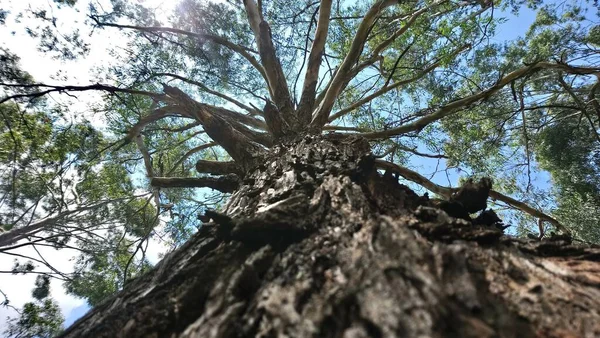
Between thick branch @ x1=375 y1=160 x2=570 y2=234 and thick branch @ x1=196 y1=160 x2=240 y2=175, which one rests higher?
thick branch @ x1=196 y1=160 x2=240 y2=175

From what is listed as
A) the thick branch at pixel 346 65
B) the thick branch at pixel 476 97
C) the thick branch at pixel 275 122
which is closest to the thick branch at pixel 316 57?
the thick branch at pixel 346 65

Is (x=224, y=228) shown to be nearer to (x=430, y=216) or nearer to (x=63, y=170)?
(x=430, y=216)

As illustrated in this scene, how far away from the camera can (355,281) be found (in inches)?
25.2

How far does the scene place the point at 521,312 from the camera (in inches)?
24.6

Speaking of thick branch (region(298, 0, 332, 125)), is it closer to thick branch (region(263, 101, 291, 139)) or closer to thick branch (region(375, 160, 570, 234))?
thick branch (region(263, 101, 291, 139))

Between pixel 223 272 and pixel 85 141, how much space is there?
5843 mm

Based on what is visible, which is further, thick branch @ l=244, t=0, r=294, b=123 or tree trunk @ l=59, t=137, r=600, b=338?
thick branch @ l=244, t=0, r=294, b=123

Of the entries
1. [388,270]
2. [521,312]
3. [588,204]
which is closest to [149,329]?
[388,270]

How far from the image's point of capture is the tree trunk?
21.9 inches

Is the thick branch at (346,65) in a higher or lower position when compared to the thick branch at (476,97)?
higher

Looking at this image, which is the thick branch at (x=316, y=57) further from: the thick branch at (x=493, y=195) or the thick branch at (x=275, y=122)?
the thick branch at (x=493, y=195)

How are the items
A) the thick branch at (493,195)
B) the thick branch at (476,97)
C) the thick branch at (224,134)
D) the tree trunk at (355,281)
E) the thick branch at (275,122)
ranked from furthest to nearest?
the thick branch at (493,195) → the thick branch at (476,97) → the thick branch at (275,122) → the thick branch at (224,134) → the tree trunk at (355,281)

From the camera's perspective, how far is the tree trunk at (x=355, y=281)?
556mm

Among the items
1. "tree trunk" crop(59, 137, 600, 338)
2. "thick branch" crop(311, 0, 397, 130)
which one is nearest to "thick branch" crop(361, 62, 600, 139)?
"thick branch" crop(311, 0, 397, 130)
